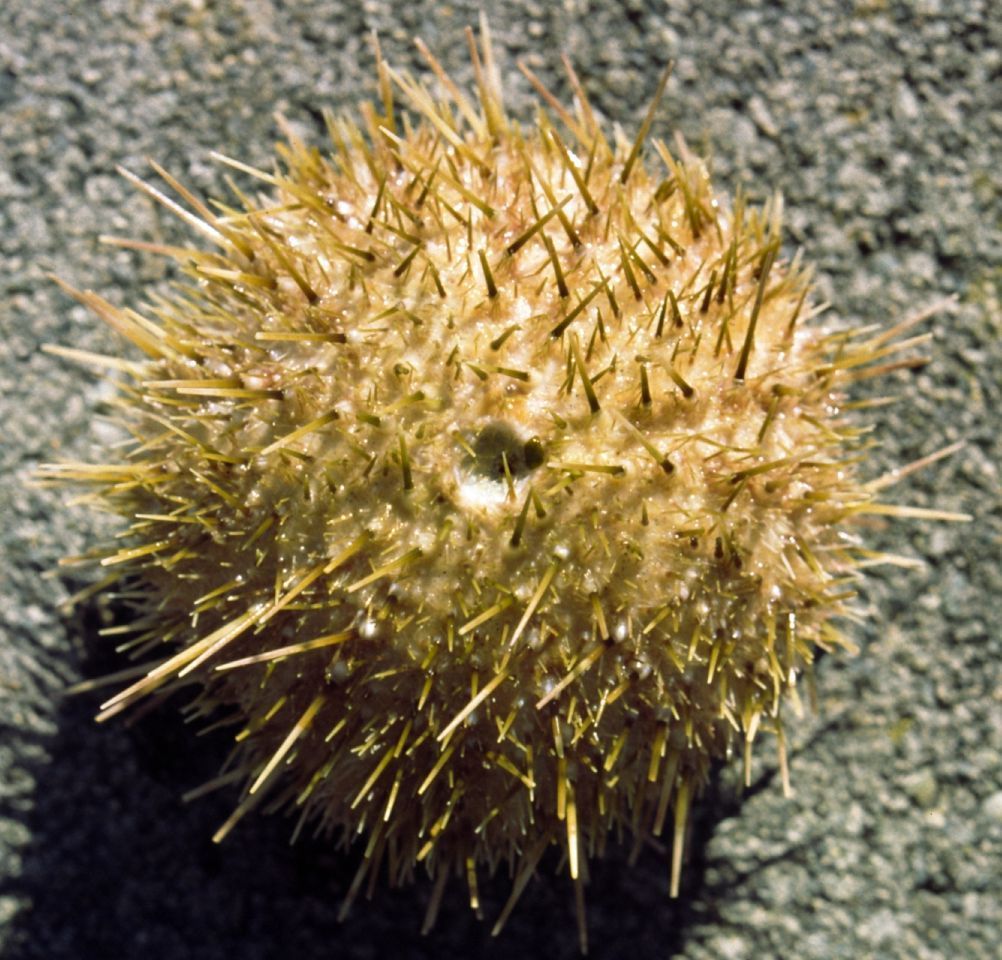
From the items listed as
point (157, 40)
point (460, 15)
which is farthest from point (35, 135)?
point (460, 15)

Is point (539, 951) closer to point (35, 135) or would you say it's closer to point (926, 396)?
point (926, 396)

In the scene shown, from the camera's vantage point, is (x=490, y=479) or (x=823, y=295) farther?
(x=823, y=295)

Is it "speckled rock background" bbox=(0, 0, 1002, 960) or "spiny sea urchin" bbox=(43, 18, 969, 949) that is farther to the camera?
"speckled rock background" bbox=(0, 0, 1002, 960)

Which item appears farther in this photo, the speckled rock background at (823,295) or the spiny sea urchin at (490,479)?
the speckled rock background at (823,295)
